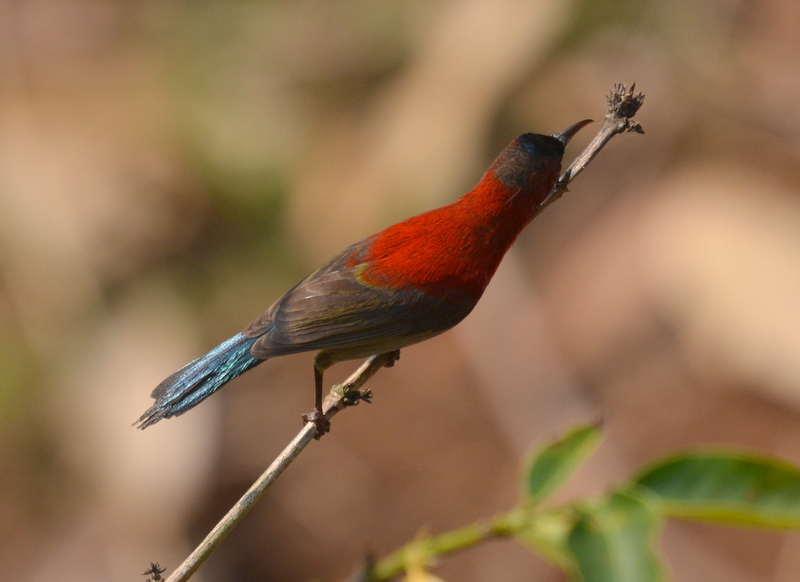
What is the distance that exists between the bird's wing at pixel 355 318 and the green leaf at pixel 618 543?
161 centimetres

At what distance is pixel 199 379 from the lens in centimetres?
312

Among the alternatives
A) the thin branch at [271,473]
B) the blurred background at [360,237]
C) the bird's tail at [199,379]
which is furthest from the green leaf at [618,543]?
the blurred background at [360,237]

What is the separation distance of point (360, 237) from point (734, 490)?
603 cm

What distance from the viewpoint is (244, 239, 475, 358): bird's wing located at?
3061 mm

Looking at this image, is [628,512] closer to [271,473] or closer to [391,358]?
[271,473]

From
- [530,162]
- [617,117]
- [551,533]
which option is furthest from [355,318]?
[551,533]

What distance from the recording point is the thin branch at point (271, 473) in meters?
1.74

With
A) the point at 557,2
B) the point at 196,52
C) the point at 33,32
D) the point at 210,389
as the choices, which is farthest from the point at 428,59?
the point at 210,389

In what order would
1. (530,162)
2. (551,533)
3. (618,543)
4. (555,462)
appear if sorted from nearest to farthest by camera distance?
(618,543) < (551,533) < (555,462) < (530,162)

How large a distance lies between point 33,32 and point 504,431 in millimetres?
6637

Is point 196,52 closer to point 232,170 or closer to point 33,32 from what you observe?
point 232,170

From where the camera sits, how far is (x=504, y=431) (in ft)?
22.3

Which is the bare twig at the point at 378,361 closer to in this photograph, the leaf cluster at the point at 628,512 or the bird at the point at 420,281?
the bird at the point at 420,281

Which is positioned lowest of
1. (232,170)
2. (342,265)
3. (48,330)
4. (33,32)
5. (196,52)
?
(342,265)
